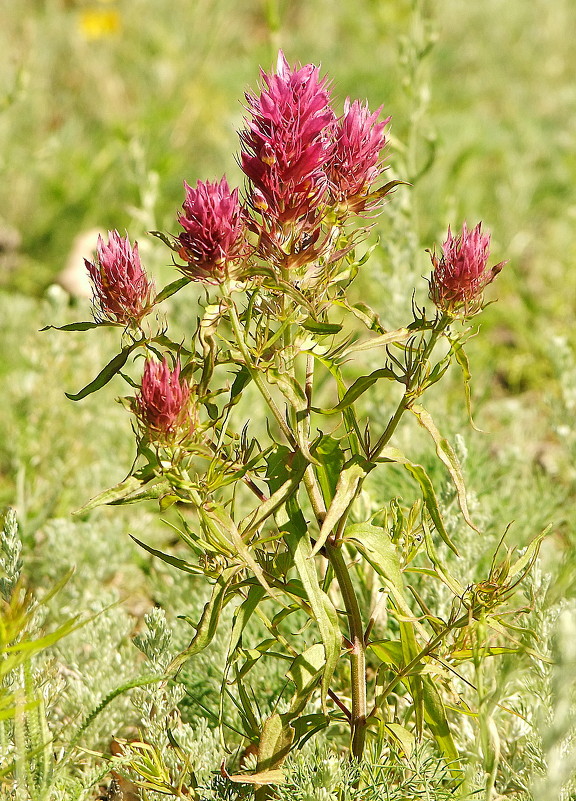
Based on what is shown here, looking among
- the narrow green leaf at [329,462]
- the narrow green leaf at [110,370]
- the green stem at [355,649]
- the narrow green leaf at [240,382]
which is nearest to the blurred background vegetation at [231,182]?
the green stem at [355,649]

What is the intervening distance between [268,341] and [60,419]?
1612 millimetres

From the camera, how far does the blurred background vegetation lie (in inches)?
88.4

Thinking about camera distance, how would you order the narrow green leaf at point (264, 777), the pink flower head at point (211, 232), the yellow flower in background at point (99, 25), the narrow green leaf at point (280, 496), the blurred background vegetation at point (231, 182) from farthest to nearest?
the yellow flower in background at point (99, 25) < the blurred background vegetation at point (231, 182) < the narrow green leaf at point (264, 777) < the narrow green leaf at point (280, 496) < the pink flower head at point (211, 232)

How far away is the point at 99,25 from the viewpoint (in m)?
5.05

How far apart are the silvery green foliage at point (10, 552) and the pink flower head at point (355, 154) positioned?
27.4 inches

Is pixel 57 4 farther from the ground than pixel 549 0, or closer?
farther from the ground

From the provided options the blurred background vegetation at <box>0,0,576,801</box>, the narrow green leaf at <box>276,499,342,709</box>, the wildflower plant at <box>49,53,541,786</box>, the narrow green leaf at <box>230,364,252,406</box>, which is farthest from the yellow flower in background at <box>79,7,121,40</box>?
the narrow green leaf at <box>276,499,342,709</box>

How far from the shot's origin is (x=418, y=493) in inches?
83.7

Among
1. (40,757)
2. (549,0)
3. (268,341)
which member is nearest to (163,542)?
(40,757)

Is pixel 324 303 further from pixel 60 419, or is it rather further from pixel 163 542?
pixel 60 419

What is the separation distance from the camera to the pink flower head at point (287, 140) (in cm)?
111

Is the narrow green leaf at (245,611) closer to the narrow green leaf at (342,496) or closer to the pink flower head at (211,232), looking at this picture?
the narrow green leaf at (342,496)

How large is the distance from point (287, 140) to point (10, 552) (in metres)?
0.76

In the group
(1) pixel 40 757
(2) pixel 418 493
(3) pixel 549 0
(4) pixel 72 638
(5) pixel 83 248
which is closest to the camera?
(1) pixel 40 757
